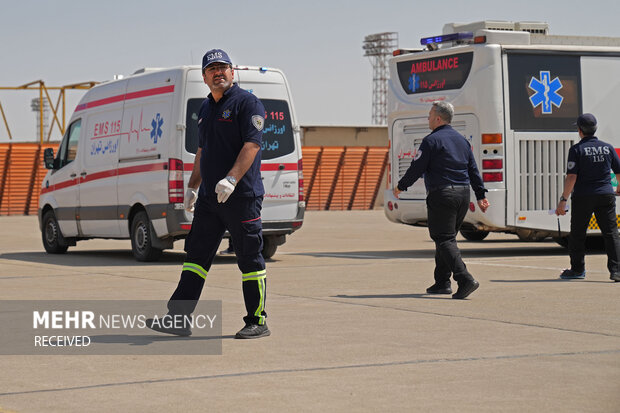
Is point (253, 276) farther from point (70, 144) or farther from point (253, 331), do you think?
point (70, 144)

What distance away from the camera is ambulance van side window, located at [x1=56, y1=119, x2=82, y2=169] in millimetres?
17531

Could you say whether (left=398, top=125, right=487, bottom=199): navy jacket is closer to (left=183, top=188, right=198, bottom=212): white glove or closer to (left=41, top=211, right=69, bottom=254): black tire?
(left=183, top=188, right=198, bottom=212): white glove

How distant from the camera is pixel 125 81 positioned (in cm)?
1636

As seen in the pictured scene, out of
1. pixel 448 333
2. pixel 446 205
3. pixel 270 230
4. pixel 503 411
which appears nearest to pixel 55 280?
pixel 270 230

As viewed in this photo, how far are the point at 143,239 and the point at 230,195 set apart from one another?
26.0ft

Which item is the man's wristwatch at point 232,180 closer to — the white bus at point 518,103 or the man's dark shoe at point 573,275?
the man's dark shoe at point 573,275

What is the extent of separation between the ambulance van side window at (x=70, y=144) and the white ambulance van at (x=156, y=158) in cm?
16

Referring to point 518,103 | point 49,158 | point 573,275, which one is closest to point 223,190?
point 573,275

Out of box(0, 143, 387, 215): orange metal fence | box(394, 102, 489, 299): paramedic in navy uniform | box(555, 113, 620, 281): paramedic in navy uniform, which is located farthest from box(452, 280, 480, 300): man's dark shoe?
box(0, 143, 387, 215): orange metal fence

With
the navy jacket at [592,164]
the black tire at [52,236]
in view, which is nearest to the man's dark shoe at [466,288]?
the navy jacket at [592,164]

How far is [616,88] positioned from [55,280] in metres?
8.84

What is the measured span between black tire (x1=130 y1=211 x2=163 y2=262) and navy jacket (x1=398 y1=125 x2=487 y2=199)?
220 inches

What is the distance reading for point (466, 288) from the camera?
10469 mm

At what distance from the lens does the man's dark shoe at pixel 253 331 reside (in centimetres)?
784
